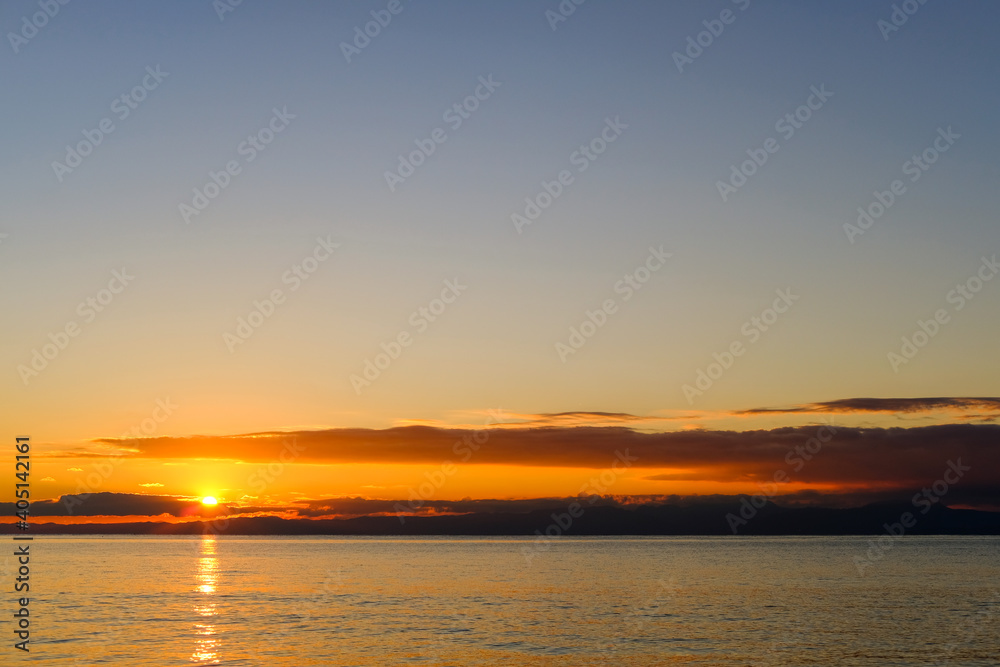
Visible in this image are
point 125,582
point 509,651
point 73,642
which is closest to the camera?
point 509,651

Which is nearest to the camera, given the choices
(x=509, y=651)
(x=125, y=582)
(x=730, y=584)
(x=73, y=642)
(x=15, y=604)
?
(x=509, y=651)

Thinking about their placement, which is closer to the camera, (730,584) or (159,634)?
(159,634)

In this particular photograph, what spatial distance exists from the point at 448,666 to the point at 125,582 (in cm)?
7779

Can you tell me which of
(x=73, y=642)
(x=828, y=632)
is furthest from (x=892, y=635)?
(x=73, y=642)

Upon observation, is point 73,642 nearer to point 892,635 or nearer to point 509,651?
point 509,651

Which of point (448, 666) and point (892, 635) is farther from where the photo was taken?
point (892, 635)

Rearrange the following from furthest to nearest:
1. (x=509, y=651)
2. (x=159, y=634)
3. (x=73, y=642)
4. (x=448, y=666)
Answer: (x=159, y=634) → (x=73, y=642) → (x=509, y=651) → (x=448, y=666)

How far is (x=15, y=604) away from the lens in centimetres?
7662

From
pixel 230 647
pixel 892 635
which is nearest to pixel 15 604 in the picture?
pixel 230 647

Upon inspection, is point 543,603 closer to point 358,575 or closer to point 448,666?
point 448,666

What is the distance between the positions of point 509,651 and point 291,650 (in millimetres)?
13292

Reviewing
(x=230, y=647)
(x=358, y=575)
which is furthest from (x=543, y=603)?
(x=358, y=575)

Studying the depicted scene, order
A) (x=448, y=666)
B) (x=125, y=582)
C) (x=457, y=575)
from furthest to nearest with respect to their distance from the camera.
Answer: (x=457, y=575), (x=125, y=582), (x=448, y=666)

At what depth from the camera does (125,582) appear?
364 feet
